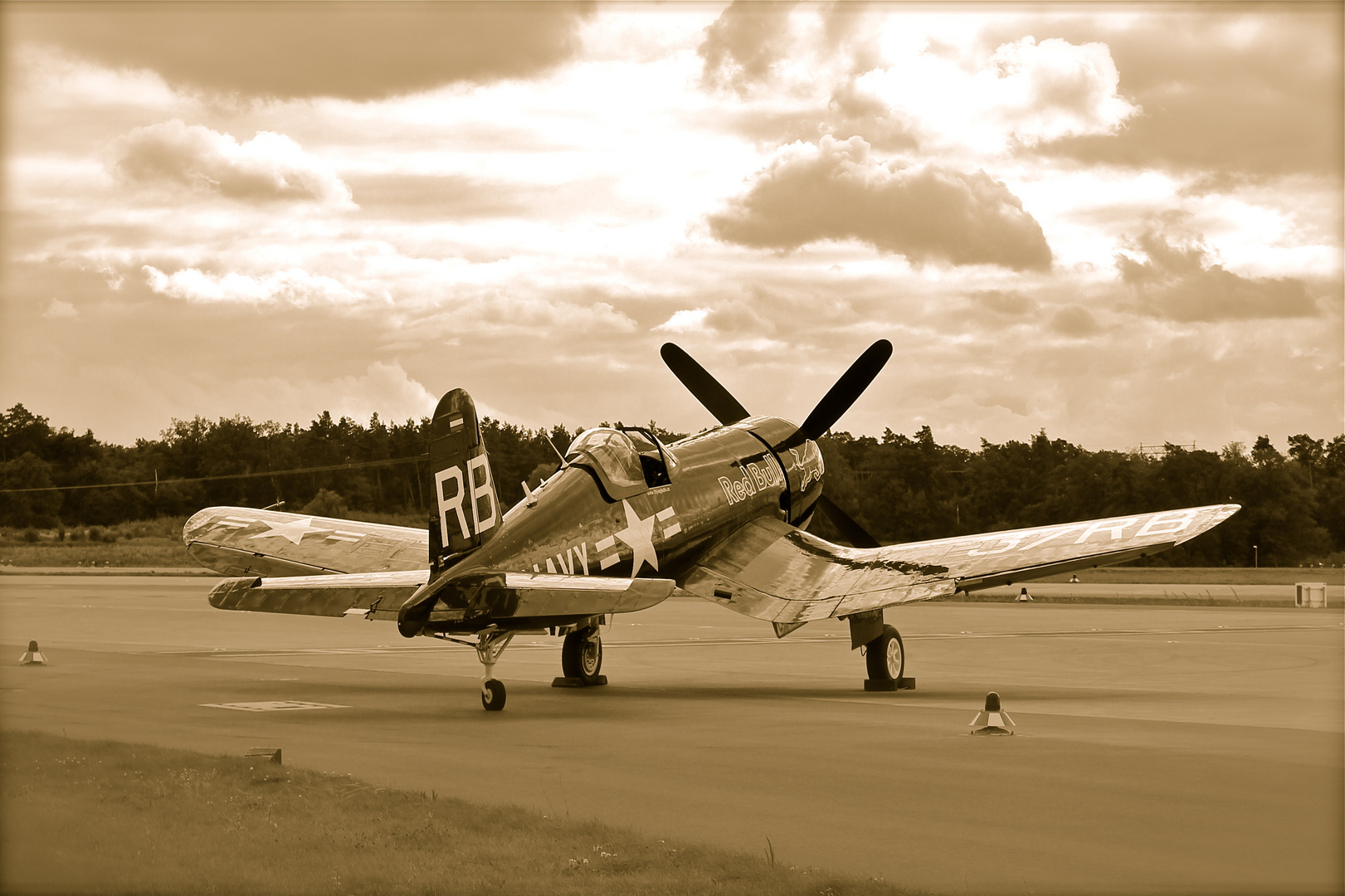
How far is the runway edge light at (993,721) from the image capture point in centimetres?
1094

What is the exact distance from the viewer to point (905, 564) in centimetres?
1565

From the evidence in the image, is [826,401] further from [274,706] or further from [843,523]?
[274,706]

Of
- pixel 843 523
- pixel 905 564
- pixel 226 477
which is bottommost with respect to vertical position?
pixel 905 564

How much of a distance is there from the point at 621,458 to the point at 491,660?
3311mm

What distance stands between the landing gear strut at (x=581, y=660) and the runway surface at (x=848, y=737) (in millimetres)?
426

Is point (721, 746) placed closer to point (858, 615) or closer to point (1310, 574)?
point (858, 615)

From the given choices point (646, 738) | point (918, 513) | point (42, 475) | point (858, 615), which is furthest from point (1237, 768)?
point (42, 475)

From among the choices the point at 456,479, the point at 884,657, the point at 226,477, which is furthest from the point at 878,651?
the point at 226,477

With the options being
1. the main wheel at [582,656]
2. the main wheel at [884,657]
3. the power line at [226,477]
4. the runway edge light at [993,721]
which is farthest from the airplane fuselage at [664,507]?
the power line at [226,477]

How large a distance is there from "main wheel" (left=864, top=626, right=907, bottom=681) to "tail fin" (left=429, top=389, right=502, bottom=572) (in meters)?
5.39

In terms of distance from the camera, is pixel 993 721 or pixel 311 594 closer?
pixel 993 721

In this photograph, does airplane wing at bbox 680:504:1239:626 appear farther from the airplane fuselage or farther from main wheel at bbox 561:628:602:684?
main wheel at bbox 561:628:602:684

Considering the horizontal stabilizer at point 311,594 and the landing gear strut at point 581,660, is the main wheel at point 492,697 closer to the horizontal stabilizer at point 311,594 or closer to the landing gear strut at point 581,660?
the horizontal stabilizer at point 311,594

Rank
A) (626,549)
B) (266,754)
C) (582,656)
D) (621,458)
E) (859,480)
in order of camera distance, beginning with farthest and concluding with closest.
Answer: (859,480)
(582,656)
(621,458)
(626,549)
(266,754)
